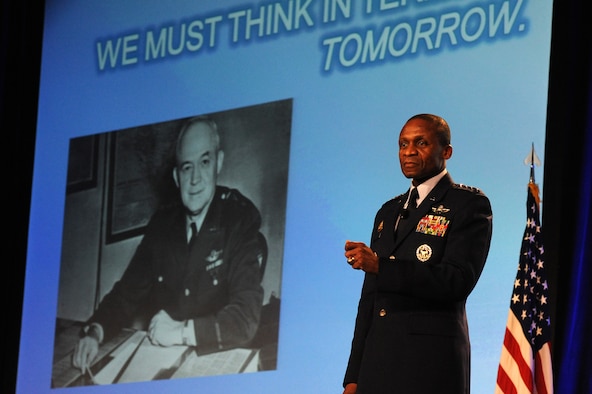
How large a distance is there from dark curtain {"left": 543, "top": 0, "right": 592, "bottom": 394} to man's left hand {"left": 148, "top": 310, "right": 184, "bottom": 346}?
1826mm

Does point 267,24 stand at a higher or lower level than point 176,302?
higher

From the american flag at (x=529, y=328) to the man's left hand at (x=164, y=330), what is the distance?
6.23 feet

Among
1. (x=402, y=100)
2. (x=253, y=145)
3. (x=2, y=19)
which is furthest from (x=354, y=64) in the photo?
(x=2, y=19)

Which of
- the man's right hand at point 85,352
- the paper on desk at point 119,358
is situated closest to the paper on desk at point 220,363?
the paper on desk at point 119,358

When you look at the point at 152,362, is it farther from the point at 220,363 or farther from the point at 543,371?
the point at 543,371

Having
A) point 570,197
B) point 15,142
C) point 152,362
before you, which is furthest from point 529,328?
point 15,142

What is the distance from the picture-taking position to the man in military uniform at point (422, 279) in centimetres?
270

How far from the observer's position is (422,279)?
268cm

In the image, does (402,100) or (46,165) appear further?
(46,165)

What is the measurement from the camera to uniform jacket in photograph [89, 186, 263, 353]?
15.6 feet

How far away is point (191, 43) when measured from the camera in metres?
5.29

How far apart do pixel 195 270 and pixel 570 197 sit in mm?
1839

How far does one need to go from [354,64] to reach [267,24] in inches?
24.5

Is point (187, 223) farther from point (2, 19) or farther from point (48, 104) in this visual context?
point (2, 19)
